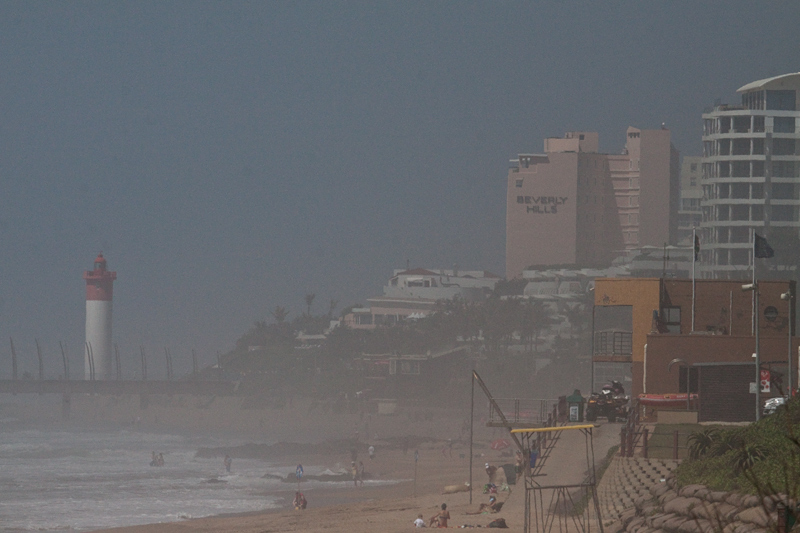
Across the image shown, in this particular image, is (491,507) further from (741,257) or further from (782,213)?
(782,213)

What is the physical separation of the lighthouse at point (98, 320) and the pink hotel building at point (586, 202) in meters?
60.8

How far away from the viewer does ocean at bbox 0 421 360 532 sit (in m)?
46.9

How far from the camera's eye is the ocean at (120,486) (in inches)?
1848

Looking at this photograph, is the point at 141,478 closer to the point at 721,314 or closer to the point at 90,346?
the point at 721,314

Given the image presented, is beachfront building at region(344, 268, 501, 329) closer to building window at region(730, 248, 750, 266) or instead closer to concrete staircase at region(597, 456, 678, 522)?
building window at region(730, 248, 750, 266)

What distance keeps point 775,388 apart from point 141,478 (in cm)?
4334

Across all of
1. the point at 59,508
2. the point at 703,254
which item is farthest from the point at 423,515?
the point at 703,254

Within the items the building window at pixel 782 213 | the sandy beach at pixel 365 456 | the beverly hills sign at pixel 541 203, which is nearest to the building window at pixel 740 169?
the building window at pixel 782 213

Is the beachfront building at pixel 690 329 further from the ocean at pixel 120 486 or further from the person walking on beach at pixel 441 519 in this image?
the ocean at pixel 120 486

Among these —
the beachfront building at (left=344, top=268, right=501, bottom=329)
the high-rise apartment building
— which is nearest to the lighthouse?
the beachfront building at (left=344, top=268, right=501, bottom=329)

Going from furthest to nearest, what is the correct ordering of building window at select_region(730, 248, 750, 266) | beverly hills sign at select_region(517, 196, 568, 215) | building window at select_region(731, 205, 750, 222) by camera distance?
beverly hills sign at select_region(517, 196, 568, 215)
building window at select_region(731, 205, 750, 222)
building window at select_region(730, 248, 750, 266)

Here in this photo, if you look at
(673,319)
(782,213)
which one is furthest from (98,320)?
(673,319)

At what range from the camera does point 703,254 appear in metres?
114

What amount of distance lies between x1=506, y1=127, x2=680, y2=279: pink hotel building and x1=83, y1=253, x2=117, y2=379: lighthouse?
60.8 meters
